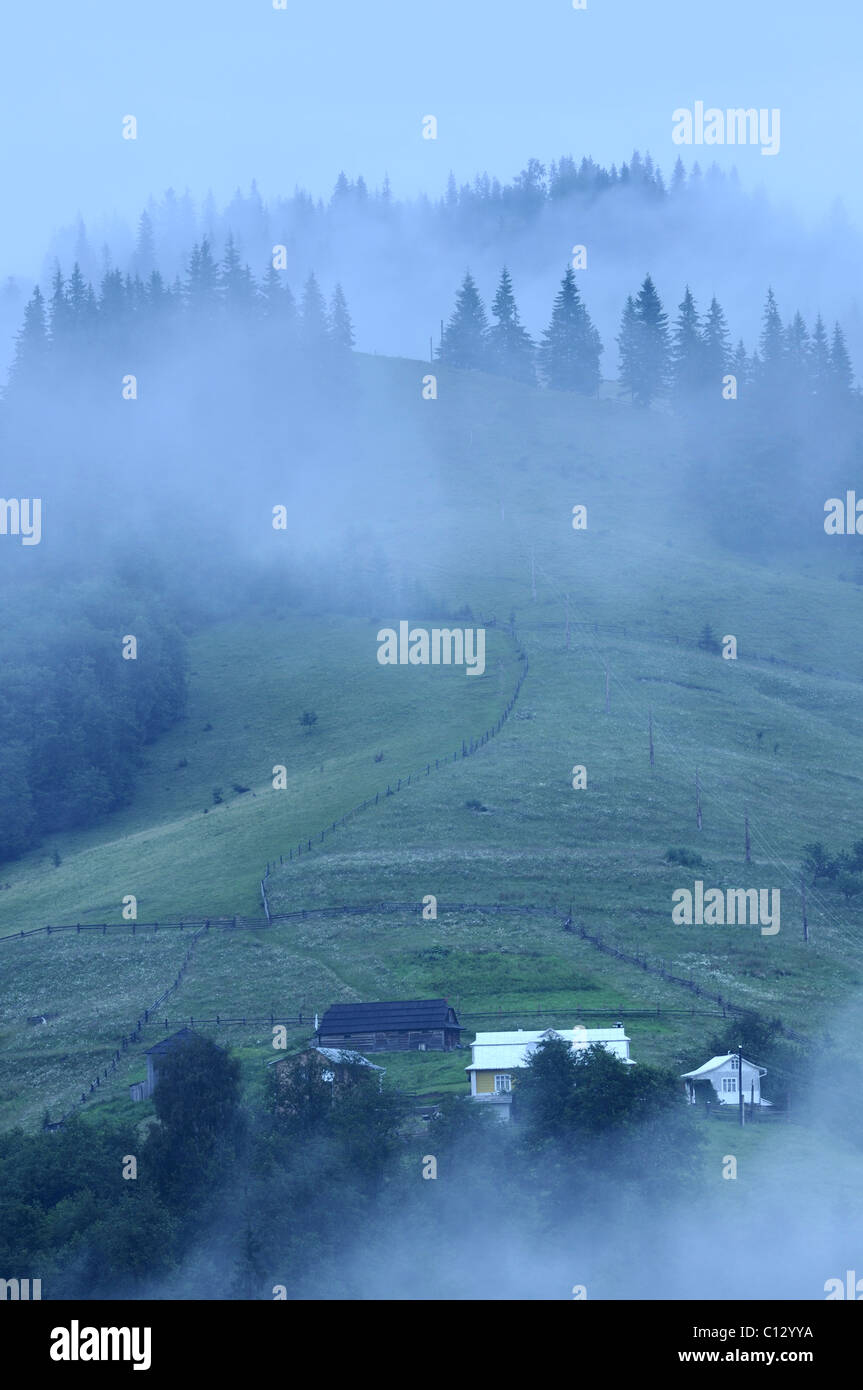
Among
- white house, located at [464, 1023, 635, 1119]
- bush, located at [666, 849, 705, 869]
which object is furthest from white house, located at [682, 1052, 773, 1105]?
bush, located at [666, 849, 705, 869]

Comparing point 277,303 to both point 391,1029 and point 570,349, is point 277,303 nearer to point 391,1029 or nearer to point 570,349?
point 570,349

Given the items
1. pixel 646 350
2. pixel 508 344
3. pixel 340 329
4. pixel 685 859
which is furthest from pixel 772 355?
pixel 685 859

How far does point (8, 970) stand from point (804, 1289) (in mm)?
50186

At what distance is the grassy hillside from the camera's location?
69.5m

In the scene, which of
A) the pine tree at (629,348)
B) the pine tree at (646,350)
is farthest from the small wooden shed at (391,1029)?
the pine tree at (629,348)

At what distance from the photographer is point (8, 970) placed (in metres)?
76.8

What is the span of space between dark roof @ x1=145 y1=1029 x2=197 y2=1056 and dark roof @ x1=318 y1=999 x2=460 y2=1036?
6042mm

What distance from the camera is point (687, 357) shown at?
191000 millimetres

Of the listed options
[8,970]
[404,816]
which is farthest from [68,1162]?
[404,816]

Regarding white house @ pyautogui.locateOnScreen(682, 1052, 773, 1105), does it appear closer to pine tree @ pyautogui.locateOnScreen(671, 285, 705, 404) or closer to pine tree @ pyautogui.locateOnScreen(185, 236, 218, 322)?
pine tree @ pyautogui.locateOnScreen(671, 285, 705, 404)

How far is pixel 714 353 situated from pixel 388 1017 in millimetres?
144655

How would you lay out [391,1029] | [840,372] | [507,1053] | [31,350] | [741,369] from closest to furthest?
[507,1053]
[391,1029]
[31,350]
[840,372]
[741,369]
